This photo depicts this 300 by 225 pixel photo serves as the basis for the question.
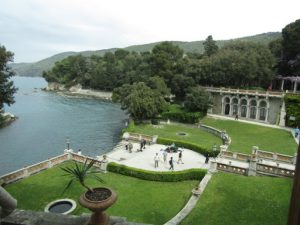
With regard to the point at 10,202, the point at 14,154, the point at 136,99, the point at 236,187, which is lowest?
the point at 14,154

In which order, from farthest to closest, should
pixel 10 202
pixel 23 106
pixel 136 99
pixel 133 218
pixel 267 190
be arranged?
1. pixel 23 106
2. pixel 136 99
3. pixel 267 190
4. pixel 133 218
5. pixel 10 202

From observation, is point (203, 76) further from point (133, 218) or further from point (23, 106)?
point (23, 106)

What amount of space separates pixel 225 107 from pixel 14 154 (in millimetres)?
40934

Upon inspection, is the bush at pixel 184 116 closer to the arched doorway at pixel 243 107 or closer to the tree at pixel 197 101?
the tree at pixel 197 101

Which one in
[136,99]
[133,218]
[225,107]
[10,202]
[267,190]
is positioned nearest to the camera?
[10,202]

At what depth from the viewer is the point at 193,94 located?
5259cm

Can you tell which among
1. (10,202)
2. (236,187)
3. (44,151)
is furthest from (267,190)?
(44,151)

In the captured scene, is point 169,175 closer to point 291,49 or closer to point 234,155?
point 234,155

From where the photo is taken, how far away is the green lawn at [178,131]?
1560 inches

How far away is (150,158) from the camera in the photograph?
30688 mm

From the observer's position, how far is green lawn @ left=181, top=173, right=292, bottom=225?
16.5 meters

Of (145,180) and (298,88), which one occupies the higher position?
(298,88)

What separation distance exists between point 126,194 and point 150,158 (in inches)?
355

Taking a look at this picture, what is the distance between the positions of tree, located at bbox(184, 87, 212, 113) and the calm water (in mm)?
14387
